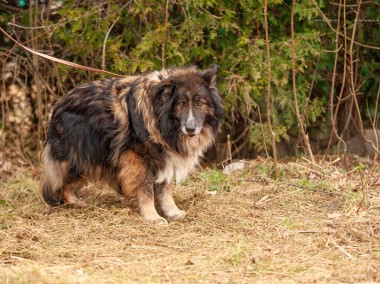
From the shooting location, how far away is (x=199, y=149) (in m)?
6.50

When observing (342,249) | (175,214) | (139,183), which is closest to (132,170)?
(139,183)

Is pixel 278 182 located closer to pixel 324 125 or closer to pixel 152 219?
pixel 152 219

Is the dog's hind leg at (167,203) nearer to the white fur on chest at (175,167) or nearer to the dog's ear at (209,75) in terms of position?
the white fur on chest at (175,167)

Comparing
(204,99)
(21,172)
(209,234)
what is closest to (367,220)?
(209,234)

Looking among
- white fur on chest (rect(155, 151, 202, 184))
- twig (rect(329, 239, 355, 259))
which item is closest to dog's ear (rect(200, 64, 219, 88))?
white fur on chest (rect(155, 151, 202, 184))

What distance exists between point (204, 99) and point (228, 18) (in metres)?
2.91

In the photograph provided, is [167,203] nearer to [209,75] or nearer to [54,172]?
[54,172]

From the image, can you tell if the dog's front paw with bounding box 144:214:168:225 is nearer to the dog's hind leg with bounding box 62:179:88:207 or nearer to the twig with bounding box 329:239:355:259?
the dog's hind leg with bounding box 62:179:88:207

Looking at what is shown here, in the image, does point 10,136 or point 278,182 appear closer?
point 278,182

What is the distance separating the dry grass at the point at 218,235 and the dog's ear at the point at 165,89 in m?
1.21

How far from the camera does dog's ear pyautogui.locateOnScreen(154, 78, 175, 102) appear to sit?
6133 millimetres

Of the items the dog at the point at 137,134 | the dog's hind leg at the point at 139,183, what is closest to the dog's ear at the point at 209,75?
the dog at the point at 137,134

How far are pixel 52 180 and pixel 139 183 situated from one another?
1.11 metres

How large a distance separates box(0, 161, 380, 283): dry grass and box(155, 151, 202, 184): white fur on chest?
43 centimetres
